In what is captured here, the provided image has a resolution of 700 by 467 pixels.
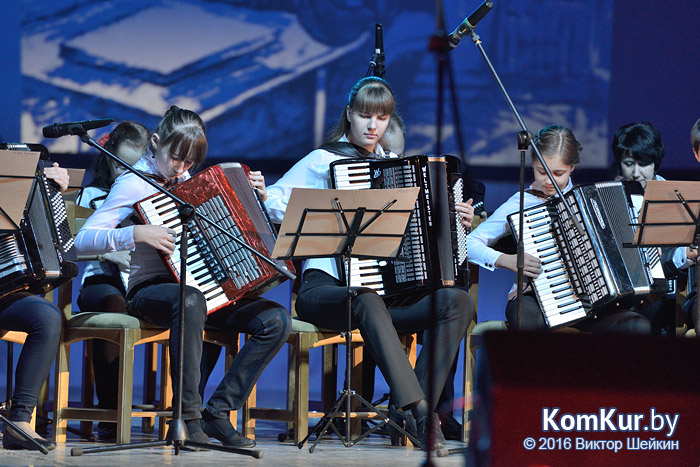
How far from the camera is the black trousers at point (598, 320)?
3.59 m

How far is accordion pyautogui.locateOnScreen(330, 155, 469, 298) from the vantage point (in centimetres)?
343

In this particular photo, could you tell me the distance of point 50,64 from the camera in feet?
17.0

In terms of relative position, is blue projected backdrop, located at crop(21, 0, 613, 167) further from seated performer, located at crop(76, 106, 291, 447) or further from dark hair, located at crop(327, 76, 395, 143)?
Result: seated performer, located at crop(76, 106, 291, 447)

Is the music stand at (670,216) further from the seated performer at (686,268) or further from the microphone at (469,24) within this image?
the microphone at (469,24)

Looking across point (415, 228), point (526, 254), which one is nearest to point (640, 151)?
point (526, 254)

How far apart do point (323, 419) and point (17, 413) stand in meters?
1.06

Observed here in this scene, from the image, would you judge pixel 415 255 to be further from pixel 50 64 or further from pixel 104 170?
pixel 50 64

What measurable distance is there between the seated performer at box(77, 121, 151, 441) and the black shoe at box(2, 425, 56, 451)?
25.1 inches

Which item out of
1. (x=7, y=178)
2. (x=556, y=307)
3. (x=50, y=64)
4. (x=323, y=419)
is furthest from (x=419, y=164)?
(x=50, y=64)

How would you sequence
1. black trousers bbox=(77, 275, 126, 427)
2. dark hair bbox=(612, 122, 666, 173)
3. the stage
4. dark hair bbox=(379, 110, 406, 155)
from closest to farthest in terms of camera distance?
1. the stage
2. black trousers bbox=(77, 275, 126, 427)
3. dark hair bbox=(612, 122, 666, 173)
4. dark hair bbox=(379, 110, 406, 155)

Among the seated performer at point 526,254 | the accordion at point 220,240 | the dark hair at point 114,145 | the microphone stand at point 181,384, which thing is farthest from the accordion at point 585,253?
the dark hair at point 114,145

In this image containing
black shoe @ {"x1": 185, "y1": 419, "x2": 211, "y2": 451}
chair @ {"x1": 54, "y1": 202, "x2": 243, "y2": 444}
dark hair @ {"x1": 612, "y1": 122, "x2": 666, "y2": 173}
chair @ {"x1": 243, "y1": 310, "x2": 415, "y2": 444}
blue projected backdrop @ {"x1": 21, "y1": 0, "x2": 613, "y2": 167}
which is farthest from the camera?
blue projected backdrop @ {"x1": 21, "y1": 0, "x2": 613, "y2": 167}

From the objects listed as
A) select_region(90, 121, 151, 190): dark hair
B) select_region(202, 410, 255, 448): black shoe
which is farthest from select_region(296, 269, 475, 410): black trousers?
select_region(90, 121, 151, 190): dark hair

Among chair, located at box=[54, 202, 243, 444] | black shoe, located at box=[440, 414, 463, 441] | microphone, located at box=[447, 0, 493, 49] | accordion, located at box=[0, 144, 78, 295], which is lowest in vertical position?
black shoe, located at box=[440, 414, 463, 441]
